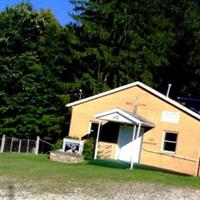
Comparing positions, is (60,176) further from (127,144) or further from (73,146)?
(127,144)

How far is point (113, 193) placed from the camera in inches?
792

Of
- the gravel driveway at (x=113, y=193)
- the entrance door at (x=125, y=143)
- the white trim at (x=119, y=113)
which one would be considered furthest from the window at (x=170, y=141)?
the gravel driveway at (x=113, y=193)

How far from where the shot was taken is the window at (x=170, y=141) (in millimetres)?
36750

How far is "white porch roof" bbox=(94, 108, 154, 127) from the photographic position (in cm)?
3475

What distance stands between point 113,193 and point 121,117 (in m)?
15.5

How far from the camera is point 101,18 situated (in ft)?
171

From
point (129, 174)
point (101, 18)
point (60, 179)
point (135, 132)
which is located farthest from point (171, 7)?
point (60, 179)

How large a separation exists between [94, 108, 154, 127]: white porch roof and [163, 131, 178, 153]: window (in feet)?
4.37

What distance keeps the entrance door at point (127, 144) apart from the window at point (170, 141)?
1557 mm

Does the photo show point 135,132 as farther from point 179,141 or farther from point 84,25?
point 84,25

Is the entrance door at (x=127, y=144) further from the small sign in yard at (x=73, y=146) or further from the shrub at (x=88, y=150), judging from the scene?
the small sign in yard at (x=73, y=146)

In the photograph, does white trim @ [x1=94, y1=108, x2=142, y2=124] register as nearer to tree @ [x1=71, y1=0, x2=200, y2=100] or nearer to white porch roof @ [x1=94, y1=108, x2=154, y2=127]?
white porch roof @ [x1=94, y1=108, x2=154, y2=127]

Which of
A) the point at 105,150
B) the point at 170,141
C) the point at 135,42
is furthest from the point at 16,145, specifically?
the point at 135,42

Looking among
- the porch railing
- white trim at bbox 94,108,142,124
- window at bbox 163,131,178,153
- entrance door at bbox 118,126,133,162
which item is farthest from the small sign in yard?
window at bbox 163,131,178,153
